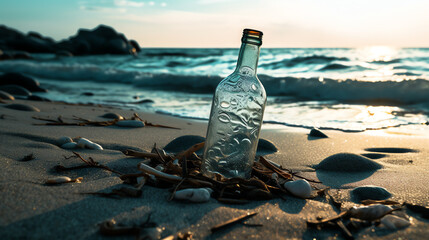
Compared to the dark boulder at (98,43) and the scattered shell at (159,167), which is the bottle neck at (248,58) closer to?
the scattered shell at (159,167)

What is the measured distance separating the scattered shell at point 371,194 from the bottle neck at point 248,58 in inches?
29.9

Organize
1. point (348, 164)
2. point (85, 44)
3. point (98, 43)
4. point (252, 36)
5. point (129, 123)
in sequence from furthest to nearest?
point (98, 43) < point (85, 44) < point (129, 123) < point (348, 164) < point (252, 36)

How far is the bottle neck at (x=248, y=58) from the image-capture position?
5.02 feet

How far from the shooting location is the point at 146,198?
1.42 meters

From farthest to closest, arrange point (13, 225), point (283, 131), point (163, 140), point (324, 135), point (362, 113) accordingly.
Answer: point (362, 113) < point (283, 131) < point (324, 135) < point (163, 140) < point (13, 225)

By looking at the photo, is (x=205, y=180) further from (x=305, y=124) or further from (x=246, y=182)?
(x=305, y=124)

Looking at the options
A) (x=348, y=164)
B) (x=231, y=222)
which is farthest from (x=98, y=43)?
(x=231, y=222)

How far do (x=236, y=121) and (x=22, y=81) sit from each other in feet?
24.4

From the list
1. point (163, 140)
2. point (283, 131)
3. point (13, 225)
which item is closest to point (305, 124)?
point (283, 131)

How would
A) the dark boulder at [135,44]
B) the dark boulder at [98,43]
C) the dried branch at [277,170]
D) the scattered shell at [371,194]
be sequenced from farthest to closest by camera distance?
the dark boulder at [135,44], the dark boulder at [98,43], the dried branch at [277,170], the scattered shell at [371,194]

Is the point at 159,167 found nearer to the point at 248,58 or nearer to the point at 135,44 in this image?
the point at 248,58

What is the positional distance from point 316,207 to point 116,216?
788 mm

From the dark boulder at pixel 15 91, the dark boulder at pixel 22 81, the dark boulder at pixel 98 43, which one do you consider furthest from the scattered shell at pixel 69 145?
the dark boulder at pixel 98 43

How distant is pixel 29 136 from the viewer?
250 centimetres
